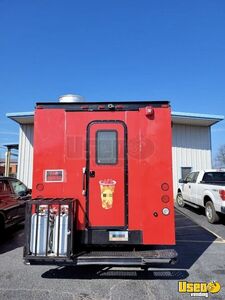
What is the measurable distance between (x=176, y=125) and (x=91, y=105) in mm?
13078

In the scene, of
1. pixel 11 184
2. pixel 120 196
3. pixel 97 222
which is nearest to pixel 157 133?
pixel 120 196

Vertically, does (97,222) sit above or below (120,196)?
below

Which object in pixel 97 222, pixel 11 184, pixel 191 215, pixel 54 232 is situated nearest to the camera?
pixel 54 232

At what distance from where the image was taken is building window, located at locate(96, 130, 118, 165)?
5.48 metres

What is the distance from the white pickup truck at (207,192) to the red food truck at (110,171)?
211 inches

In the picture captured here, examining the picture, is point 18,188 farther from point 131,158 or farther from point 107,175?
point 131,158

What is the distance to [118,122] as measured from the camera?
5523 mm

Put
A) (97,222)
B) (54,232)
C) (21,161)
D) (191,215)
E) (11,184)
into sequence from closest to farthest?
1. (54,232)
2. (97,222)
3. (11,184)
4. (191,215)
5. (21,161)

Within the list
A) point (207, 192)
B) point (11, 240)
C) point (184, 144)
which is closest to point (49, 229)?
point (11, 240)

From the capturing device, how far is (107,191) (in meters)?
5.45

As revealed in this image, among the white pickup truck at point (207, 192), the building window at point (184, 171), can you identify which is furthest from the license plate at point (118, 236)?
the building window at point (184, 171)

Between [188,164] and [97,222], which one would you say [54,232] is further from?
[188,164]

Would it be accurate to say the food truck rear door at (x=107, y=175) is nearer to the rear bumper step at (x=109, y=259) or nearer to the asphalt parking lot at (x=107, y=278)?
the rear bumper step at (x=109, y=259)

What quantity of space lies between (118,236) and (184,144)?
43.9 feet
